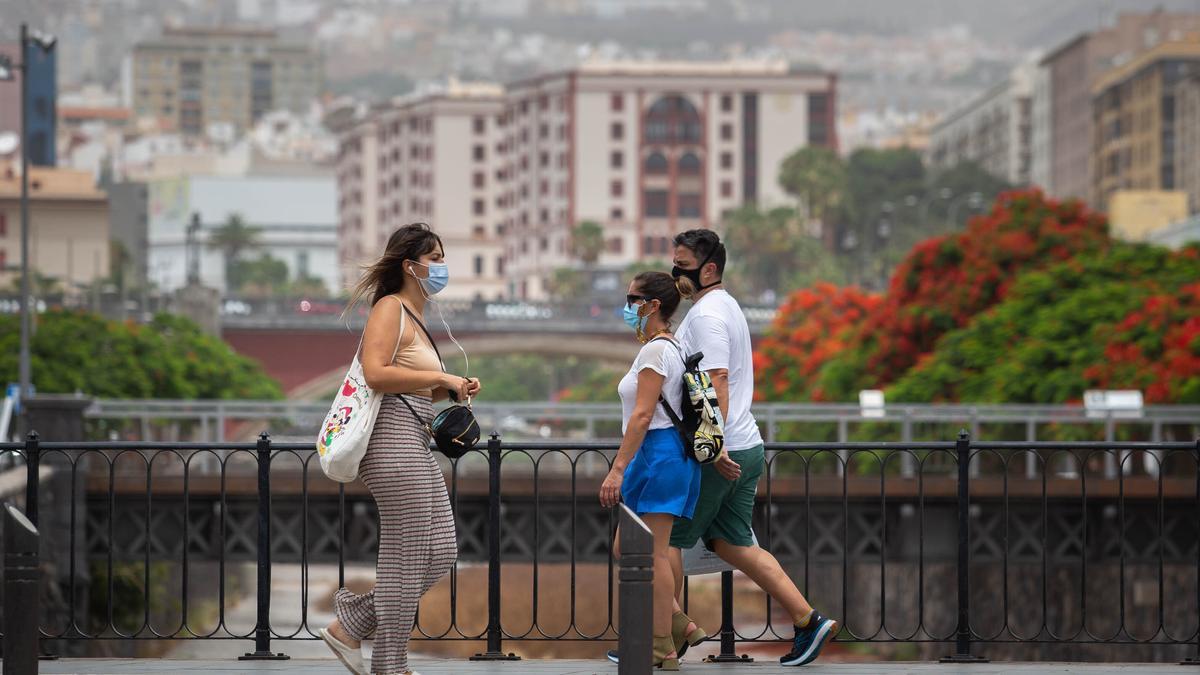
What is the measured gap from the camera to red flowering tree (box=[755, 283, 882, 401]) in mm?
53156

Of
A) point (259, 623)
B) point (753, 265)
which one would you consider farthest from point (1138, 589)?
point (753, 265)

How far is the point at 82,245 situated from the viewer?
112125 mm

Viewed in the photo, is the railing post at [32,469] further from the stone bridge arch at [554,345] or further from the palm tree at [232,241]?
the palm tree at [232,241]

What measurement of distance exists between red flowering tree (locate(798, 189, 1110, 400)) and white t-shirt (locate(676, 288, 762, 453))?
35.2 meters

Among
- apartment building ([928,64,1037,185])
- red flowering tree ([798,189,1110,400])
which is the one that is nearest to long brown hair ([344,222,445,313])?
red flowering tree ([798,189,1110,400])

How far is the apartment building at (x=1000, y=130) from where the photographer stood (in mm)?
162125

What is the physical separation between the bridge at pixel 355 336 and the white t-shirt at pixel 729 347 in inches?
2703

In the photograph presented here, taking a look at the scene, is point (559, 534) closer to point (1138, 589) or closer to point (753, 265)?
point (1138, 589)

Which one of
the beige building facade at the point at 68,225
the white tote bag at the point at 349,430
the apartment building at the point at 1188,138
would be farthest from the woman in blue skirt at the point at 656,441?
the apartment building at the point at 1188,138

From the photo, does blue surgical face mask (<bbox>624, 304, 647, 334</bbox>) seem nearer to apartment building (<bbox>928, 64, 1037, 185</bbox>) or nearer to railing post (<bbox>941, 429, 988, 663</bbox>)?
railing post (<bbox>941, 429, 988, 663</bbox>)

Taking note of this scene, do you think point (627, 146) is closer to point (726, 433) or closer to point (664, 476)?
point (726, 433)

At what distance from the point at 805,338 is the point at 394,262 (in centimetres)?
4675

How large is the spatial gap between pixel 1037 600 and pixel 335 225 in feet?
535

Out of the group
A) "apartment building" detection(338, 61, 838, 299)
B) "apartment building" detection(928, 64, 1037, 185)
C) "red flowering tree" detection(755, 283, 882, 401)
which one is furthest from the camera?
"apartment building" detection(338, 61, 838, 299)
